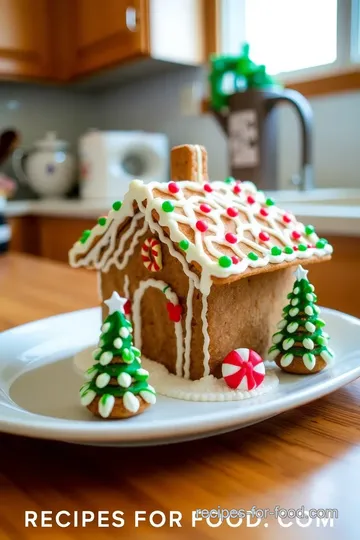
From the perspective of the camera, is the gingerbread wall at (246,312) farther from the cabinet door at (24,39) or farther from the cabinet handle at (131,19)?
the cabinet door at (24,39)

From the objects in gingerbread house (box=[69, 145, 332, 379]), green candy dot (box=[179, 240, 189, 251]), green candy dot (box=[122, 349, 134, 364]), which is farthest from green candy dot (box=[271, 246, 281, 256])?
green candy dot (box=[122, 349, 134, 364])

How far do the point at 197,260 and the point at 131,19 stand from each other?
→ 5.85 ft

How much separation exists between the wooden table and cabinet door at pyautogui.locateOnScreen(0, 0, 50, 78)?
7.38 feet

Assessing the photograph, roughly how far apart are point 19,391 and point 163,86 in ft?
7.08

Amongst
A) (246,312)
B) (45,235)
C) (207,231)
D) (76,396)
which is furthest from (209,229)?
(45,235)

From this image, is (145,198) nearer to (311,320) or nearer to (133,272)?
(133,272)

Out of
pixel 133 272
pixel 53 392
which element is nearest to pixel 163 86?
pixel 133 272

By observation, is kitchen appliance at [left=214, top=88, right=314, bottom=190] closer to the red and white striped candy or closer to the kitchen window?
the kitchen window

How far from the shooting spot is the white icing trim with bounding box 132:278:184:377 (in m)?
0.67

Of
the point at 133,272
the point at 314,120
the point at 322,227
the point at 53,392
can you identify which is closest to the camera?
the point at 53,392

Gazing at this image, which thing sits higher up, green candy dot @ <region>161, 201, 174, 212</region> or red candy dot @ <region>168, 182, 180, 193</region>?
red candy dot @ <region>168, 182, 180, 193</region>

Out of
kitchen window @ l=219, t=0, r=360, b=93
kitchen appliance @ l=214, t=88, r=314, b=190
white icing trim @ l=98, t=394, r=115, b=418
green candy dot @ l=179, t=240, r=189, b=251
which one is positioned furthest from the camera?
kitchen window @ l=219, t=0, r=360, b=93

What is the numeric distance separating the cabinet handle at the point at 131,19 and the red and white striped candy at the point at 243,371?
5.90ft

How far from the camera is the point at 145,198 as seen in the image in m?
0.66
